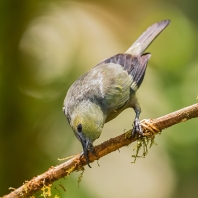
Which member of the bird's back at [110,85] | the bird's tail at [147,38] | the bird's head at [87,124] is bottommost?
the bird's head at [87,124]

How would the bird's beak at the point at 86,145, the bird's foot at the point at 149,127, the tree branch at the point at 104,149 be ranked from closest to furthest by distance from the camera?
1. the tree branch at the point at 104,149
2. the bird's foot at the point at 149,127
3. the bird's beak at the point at 86,145

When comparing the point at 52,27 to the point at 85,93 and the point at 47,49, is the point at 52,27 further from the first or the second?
the point at 85,93

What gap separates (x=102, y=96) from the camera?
10.2 ft

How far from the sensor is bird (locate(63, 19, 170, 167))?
2.78 m

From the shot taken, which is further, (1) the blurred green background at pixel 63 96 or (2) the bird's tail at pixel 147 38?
(1) the blurred green background at pixel 63 96

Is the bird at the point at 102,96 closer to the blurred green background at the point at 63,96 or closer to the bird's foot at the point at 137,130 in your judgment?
the bird's foot at the point at 137,130

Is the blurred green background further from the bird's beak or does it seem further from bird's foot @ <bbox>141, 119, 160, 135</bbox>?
bird's foot @ <bbox>141, 119, 160, 135</bbox>

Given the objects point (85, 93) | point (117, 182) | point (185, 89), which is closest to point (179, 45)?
point (185, 89)

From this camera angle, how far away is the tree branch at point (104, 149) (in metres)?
2.46

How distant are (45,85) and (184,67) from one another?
5.20 feet

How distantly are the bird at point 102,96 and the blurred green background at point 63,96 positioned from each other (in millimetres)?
1028

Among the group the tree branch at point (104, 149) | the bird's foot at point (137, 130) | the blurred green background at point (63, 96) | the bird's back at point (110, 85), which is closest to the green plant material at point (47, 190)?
the tree branch at point (104, 149)

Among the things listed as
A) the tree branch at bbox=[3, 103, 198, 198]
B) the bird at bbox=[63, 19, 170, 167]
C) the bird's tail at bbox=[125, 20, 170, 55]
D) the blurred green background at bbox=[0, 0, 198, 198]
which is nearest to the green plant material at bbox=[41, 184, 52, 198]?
the tree branch at bbox=[3, 103, 198, 198]

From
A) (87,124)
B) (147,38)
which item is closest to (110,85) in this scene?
(87,124)
